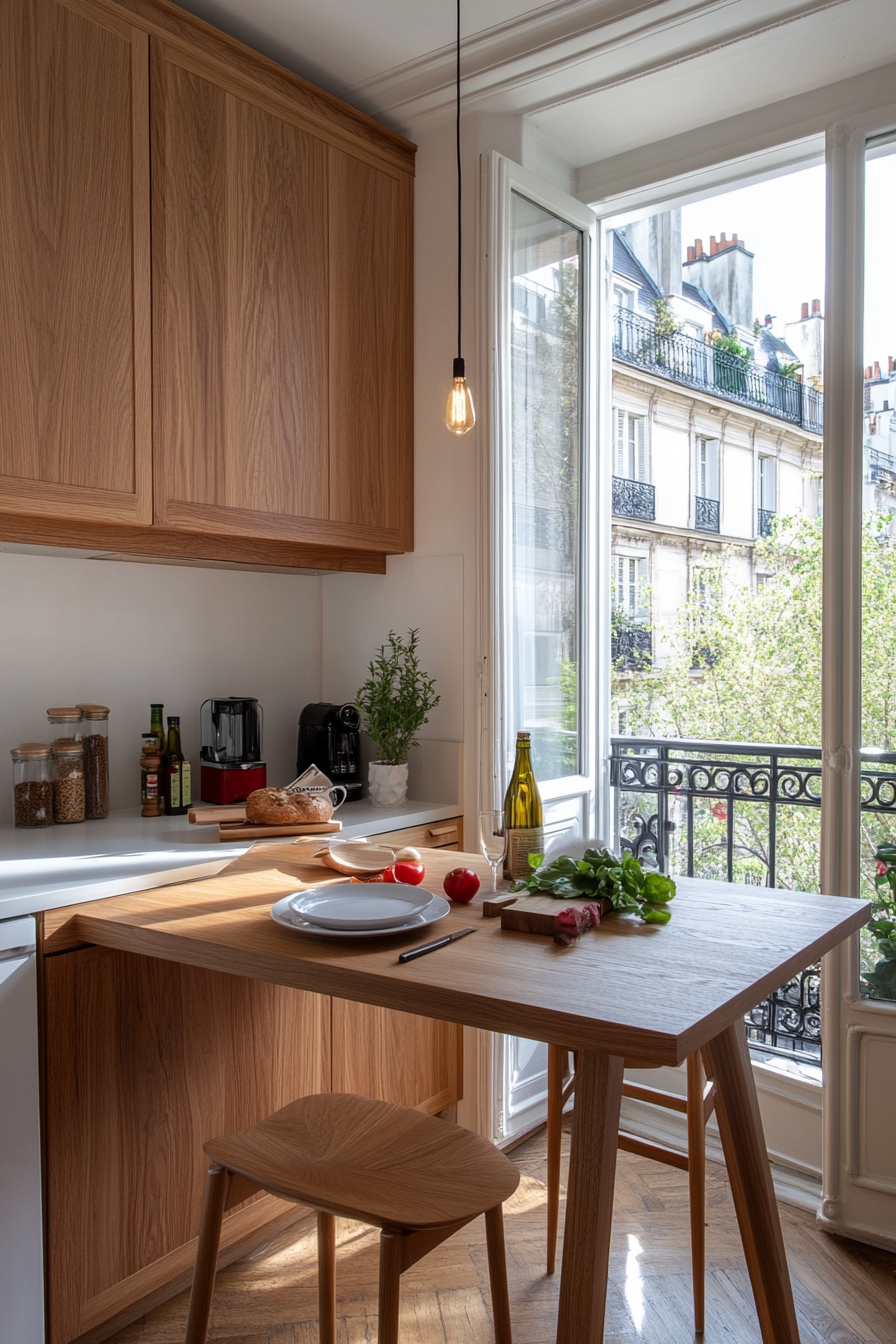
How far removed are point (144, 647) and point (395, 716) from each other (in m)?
0.68

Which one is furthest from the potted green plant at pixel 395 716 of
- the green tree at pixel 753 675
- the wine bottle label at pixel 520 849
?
the green tree at pixel 753 675

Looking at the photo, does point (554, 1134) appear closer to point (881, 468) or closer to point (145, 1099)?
point (145, 1099)

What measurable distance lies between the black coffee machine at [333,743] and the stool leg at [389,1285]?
1511mm

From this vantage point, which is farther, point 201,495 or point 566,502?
point 566,502

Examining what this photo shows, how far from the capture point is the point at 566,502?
9.34 ft

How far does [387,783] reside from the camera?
263 centimetres

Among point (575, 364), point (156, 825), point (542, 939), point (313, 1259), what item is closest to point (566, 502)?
point (575, 364)

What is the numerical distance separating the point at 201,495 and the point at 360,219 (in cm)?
95

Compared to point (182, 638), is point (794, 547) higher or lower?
higher

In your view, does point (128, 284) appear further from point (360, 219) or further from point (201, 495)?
point (360, 219)

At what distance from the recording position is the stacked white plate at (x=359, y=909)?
56.4 inches

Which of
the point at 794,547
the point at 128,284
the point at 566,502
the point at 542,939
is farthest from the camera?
the point at 794,547

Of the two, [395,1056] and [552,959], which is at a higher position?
[552,959]

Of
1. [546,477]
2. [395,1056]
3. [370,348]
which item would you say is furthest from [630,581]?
[395,1056]
